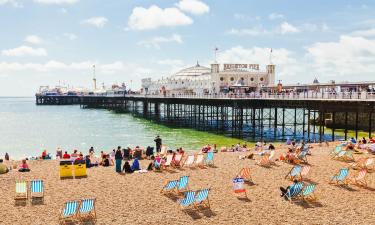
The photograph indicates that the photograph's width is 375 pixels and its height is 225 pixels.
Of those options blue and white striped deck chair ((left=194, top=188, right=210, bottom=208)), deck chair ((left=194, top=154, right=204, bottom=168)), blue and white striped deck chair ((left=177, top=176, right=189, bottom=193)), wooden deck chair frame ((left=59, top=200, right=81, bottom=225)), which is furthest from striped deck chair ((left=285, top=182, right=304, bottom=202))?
wooden deck chair frame ((left=59, top=200, right=81, bottom=225))

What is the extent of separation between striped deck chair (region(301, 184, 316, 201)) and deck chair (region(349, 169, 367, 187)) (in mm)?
2061

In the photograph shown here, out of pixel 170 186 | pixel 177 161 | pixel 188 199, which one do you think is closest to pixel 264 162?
pixel 177 161

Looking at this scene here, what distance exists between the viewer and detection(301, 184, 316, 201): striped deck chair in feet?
35.6

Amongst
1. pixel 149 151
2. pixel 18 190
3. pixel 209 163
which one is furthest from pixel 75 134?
pixel 18 190

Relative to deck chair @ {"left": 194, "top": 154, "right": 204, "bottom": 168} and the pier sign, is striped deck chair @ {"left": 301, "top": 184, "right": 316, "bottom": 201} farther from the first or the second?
the pier sign

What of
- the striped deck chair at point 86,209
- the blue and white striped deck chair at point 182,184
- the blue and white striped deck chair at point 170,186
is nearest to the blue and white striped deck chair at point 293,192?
the blue and white striped deck chair at point 182,184

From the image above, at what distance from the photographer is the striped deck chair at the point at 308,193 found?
10844 mm

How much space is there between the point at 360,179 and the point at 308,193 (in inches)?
105

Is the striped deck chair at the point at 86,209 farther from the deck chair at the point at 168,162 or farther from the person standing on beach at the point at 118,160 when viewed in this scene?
the deck chair at the point at 168,162

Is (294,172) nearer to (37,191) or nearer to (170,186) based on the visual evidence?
(170,186)

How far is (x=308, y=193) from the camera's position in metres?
10.9

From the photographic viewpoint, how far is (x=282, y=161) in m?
16.3

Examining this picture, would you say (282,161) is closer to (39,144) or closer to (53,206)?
(53,206)

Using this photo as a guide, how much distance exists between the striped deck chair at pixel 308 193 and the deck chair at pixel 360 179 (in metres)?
2.06
